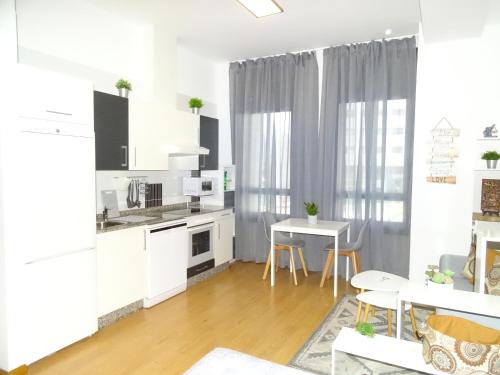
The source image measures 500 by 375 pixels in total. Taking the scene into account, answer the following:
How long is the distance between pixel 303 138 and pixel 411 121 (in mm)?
1357

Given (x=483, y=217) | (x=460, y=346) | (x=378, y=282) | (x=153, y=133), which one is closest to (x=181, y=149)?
(x=153, y=133)

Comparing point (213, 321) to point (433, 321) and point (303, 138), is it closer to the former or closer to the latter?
point (433, 321)

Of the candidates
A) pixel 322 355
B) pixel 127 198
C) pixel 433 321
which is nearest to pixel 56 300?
pixel 127 198

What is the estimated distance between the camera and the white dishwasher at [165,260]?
12.1 ft

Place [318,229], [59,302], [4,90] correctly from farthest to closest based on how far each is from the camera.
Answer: [318,229]
[59,302]
[4,90]

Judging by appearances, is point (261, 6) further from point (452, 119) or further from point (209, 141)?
point (209, 141)

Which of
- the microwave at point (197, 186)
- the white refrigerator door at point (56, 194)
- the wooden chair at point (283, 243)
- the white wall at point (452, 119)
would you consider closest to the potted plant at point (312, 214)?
the wooden chair at point (283, 243)

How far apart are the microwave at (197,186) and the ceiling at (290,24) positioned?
1.76 m

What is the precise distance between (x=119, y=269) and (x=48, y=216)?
913mm

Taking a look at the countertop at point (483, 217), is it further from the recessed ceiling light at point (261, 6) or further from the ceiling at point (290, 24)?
the recessed ceiling light at point (261, 6)

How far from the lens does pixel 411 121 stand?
4.39 metres

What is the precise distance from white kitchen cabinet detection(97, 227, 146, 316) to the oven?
2.46ft

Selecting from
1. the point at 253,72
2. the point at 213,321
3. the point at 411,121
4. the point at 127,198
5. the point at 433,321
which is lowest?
the point at 213,321

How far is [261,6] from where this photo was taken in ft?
10.2
